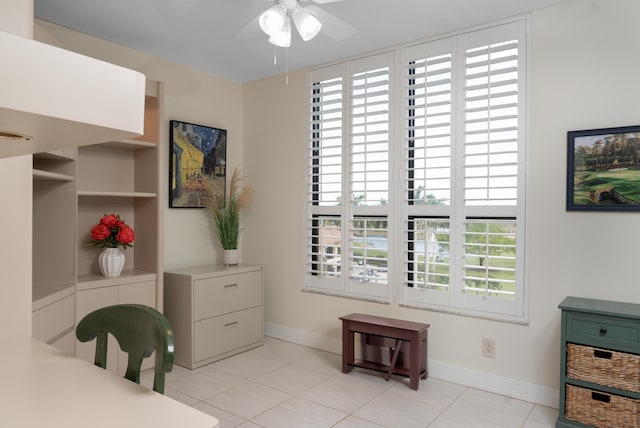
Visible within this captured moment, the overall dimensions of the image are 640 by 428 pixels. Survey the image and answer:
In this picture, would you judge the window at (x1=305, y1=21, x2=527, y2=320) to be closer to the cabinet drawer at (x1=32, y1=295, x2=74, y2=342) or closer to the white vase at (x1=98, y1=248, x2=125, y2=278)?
the white vase at (x1=98, y1=248, x2=125, y2=278)

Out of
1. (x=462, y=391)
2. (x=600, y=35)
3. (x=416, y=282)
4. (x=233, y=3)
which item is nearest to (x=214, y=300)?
(x=416, y=282)

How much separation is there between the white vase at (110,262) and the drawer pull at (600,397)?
322cm

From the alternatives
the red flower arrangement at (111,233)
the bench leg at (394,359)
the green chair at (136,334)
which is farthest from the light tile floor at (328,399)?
the green chair at (136,334)

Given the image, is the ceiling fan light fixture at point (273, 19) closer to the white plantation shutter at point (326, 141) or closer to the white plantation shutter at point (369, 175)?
the white plantation shutter at point (369, 175)

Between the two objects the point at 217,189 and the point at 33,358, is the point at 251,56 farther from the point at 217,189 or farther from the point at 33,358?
the point at 33,358

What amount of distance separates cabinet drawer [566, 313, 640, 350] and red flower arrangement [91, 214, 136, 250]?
3.05 m

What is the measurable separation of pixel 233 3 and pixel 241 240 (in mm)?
2495

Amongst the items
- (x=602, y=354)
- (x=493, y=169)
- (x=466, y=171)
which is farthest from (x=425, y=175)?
(x=602, y=354)

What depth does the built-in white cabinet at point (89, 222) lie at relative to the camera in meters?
2.76

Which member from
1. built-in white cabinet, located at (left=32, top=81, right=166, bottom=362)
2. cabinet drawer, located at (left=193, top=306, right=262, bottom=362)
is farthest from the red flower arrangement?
cabinet drawer, located at (left=193, top=306, right=262, bottom=362)

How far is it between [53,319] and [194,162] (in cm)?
198

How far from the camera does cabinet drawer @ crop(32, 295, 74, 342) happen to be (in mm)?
2314

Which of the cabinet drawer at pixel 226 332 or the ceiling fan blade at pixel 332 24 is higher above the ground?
the ceiling fan blade at pixel 332 24

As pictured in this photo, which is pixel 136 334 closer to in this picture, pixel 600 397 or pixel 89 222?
pixel 600 397
